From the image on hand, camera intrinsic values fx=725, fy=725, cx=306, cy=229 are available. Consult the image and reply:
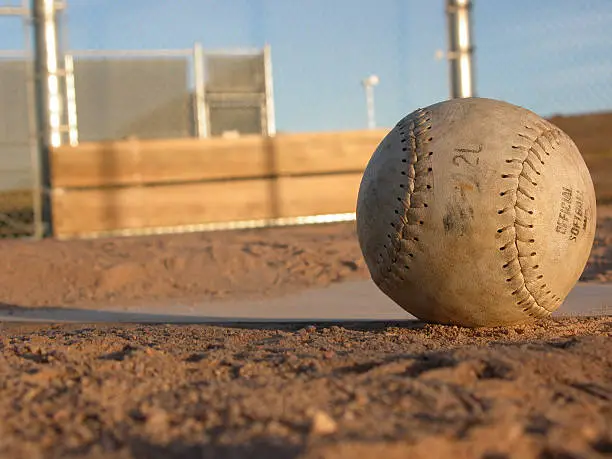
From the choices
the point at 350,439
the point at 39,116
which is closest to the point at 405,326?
the point at 350,439

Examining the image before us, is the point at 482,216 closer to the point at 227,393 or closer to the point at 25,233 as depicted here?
the point at 227,393

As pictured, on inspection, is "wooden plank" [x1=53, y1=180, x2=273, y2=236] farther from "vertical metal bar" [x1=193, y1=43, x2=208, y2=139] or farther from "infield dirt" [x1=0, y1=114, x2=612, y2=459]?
"infield dirt" [x1=0, y1=114, x2=612, y2=459]

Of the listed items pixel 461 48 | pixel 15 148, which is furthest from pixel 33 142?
pixel 461 48

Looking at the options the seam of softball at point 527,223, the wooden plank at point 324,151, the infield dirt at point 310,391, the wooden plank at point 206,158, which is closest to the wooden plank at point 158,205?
the wooden plank at point 206,158

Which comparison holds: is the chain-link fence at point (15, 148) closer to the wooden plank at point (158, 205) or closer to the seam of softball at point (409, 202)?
the wooden plank at point (158, 205)

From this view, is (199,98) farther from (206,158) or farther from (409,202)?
(409,202)

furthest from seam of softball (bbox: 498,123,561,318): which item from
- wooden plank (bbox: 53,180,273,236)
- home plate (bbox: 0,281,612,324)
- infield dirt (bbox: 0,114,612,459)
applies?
wooden plank (bbox: 53,180,273,236)
